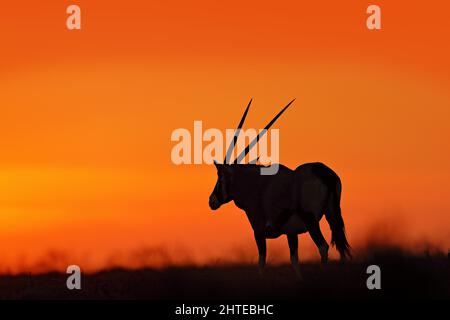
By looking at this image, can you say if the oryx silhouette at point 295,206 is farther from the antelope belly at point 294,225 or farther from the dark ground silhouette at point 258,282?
the dark ground silhouette at point 258,282

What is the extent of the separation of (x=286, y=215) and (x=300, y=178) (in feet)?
2.84

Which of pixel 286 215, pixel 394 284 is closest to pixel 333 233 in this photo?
pixel 286 215

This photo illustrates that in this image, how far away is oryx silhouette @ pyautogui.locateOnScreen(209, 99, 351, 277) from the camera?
2483 centimetres

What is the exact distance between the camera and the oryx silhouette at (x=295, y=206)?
81.5 feet

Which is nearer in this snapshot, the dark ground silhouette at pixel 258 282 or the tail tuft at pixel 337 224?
the dark ground silhouette at pixel 258 282

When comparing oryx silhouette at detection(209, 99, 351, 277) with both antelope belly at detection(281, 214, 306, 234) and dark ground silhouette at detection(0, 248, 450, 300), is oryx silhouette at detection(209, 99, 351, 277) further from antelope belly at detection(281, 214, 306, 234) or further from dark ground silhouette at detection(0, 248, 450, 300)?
dark ground silhouette at detection(0, 248, 450, 300)

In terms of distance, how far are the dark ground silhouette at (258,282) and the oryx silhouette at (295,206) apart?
67 cm

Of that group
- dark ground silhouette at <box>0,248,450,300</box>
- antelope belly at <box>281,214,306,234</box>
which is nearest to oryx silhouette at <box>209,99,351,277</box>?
antelope belly at <box>281,214,306,234</box>

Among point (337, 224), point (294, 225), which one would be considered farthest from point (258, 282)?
point (337, 224)

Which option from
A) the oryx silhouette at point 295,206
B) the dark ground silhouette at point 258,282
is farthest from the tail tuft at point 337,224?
the dark ground silhouette at point 258,282

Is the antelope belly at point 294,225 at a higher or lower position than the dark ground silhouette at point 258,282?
higher

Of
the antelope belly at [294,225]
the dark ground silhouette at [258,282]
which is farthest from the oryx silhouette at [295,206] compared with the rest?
the dark ground silhouette at [258,282]

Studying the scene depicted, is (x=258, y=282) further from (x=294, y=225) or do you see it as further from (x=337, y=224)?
(x=337, y=224)

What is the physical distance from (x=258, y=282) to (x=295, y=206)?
241cm
